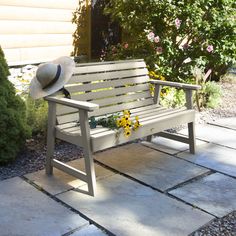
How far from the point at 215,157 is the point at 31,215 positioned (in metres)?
2.10

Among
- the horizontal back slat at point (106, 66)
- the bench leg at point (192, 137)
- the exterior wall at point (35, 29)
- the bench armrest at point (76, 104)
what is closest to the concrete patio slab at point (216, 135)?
the bench leg at point (192, 137)

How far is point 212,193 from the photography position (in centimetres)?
318

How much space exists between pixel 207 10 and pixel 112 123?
3.32 meters

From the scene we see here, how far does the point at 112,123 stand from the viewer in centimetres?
331

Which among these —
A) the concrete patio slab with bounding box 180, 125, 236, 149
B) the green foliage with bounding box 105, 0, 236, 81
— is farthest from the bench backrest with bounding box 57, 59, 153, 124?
the green foliage with bounding box 105, 0, 236, 81

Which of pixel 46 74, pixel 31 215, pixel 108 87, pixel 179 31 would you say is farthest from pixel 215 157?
pixel 179 31

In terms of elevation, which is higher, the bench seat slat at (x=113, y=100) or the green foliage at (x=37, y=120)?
the bench seat slat at (x=113, y=100)

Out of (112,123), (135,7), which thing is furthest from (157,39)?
(112,123)

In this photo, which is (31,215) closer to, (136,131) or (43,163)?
(43,163)

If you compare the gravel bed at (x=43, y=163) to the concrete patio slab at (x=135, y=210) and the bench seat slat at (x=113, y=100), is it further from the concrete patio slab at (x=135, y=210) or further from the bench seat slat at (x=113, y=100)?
the bench seat slat at (x=113, y=100)

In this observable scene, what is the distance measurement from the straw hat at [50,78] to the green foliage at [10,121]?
44cm

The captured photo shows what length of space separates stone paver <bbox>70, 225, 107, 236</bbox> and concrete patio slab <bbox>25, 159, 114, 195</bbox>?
602 mm

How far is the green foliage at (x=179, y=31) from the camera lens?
556 cm

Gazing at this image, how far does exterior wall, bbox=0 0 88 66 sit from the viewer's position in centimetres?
567
